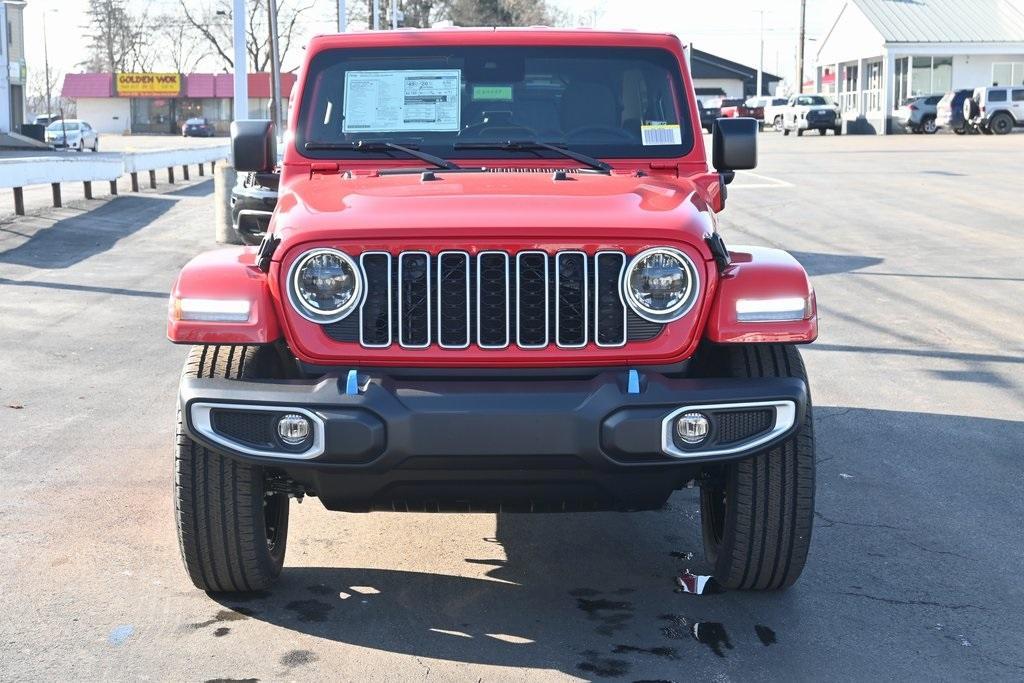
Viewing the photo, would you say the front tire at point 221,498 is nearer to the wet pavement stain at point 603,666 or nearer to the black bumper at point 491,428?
the black bumper at point 491,428

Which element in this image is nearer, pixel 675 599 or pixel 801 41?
pixel 675 599

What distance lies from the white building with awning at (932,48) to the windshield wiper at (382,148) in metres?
57.0

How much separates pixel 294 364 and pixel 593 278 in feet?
3.26

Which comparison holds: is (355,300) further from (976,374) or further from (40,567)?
(976,374)

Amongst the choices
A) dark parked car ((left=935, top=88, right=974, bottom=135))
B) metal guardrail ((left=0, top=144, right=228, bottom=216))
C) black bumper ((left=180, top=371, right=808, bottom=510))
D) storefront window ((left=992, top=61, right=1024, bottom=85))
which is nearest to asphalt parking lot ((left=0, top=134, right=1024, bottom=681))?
black bumper ((left=180, top=371, right=808, bottom=510))

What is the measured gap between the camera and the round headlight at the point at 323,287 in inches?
164

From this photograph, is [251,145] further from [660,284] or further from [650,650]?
[650,650]

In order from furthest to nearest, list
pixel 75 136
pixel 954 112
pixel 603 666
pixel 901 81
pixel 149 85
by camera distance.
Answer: pixel 149 85 → pixel 901 81 → pixel 75 136 → pixel 954 112 → pixel 603 666

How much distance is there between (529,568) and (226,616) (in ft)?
3.68

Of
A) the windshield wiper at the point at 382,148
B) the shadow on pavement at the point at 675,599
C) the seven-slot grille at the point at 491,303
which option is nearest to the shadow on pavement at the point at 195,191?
the windshield wiper at the point at 382,148

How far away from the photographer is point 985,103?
5084cm

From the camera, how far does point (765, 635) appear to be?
4312 millimetres

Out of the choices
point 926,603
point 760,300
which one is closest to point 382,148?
point 760,300

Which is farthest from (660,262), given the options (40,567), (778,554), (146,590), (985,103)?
(985,103)
